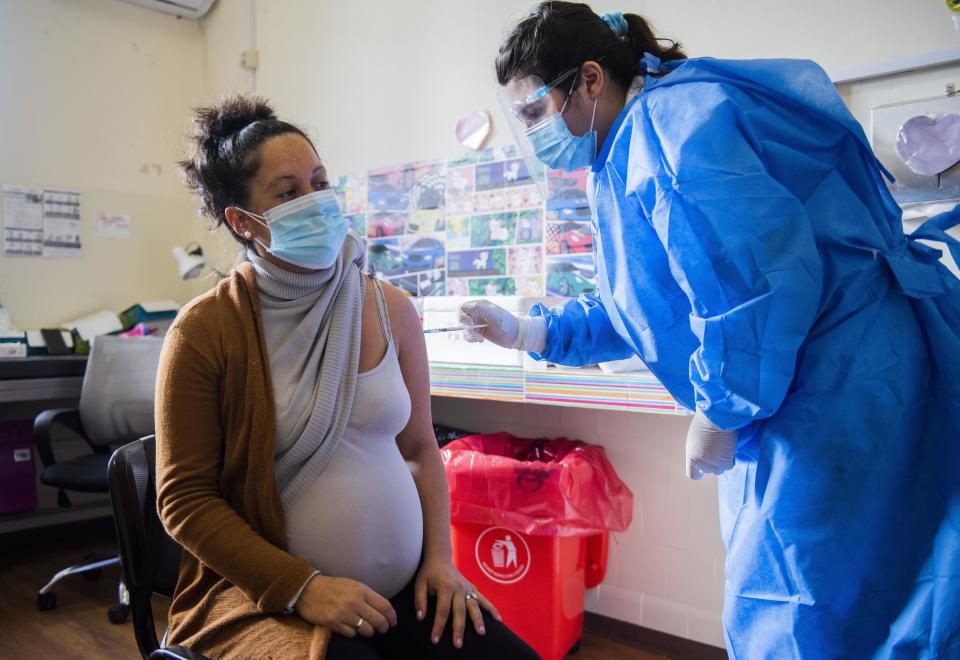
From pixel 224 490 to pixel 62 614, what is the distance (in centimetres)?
193

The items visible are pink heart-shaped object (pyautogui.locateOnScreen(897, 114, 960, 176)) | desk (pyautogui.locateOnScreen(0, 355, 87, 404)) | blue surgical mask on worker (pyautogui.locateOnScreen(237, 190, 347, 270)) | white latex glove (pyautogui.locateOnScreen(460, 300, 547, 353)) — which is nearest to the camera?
blue surgical mask on worker (pyautogui.locateOnScreen(237, 190, 347, 270))

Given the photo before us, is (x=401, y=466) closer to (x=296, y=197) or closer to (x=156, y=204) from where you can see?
(x=296, y=197)

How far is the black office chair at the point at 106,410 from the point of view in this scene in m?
2.56

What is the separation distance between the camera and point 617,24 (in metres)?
1.10

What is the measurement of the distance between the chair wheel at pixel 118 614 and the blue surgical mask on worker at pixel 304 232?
5.87ft

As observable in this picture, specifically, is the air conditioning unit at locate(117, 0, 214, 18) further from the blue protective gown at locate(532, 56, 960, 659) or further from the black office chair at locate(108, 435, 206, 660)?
the blue protective gown at locate(532, 56, 960, 659)

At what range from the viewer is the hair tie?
3.60 feet

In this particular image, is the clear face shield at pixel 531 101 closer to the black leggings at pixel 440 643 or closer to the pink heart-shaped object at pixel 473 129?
the black leggings at pixel 440 643

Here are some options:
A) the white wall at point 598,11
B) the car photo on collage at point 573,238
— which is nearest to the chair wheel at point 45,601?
the white wall at point 598,11

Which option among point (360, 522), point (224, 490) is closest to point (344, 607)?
point (360, 522)

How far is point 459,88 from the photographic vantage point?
2.65 metres

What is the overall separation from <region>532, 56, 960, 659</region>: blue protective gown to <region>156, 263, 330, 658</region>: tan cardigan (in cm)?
62

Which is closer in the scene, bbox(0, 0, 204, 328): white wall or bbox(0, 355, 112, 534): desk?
bbox(0, 355, 112, 534): desk

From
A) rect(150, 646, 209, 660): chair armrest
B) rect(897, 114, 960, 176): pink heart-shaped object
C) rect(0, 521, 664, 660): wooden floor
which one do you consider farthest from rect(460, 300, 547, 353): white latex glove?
rect(0, 521, 664, 660): wooden floor
